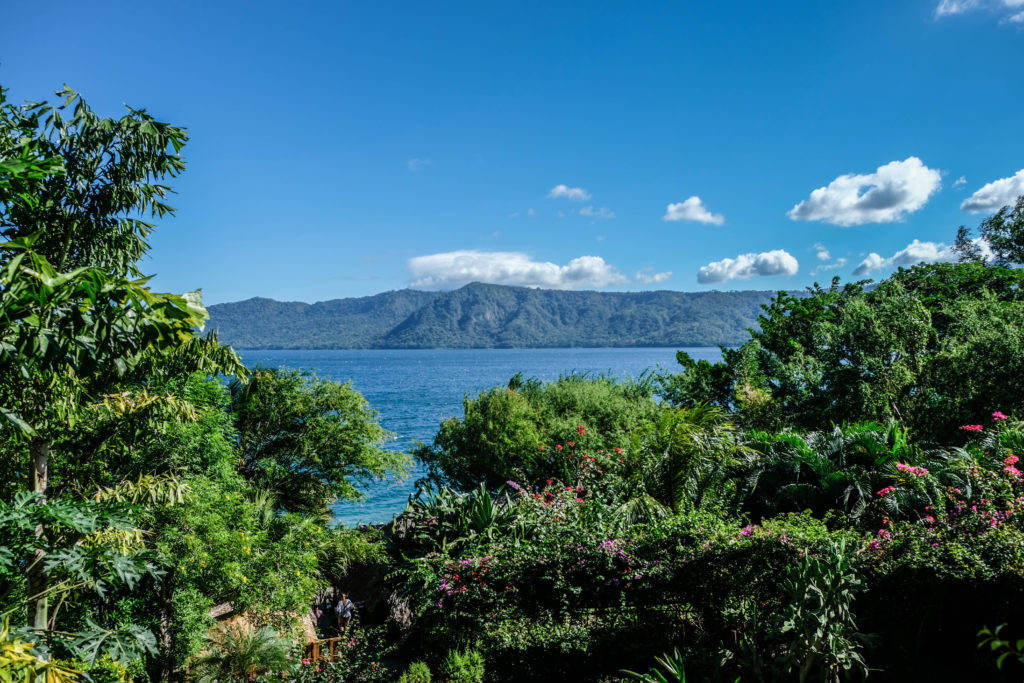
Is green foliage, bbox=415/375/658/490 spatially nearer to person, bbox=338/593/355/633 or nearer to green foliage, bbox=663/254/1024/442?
person, bbox=338/593/355/633

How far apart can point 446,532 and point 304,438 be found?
6.65 meters

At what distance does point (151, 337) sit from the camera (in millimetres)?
2664

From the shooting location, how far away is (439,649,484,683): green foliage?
704 centimetres

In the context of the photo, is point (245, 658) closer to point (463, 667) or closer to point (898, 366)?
point (463, 667)

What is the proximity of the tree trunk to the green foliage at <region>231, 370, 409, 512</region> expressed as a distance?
31.0 feet

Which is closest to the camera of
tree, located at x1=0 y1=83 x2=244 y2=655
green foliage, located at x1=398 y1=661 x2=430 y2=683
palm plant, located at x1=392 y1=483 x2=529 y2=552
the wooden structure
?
tree, located at x1=0 y1=83 x2=244 y2=655

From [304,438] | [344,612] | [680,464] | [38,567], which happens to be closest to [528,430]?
[680,464]

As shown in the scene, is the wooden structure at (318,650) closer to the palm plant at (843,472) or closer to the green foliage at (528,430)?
the green foliage at (528,430)

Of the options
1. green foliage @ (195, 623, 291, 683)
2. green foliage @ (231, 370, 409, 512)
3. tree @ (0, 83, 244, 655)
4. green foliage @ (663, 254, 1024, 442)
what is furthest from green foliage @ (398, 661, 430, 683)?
green foliage @ (663, 254, 1024, 442)

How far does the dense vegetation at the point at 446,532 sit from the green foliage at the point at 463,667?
0.06 m

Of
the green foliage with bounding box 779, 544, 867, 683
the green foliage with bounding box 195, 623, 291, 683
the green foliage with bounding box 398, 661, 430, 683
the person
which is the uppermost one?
the green foliage with bounding box 779, 544, 867, 683

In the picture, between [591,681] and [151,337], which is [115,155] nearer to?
[151,337]

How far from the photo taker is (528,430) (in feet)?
48.2

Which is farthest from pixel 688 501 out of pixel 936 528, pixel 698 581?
pixel 936 528
